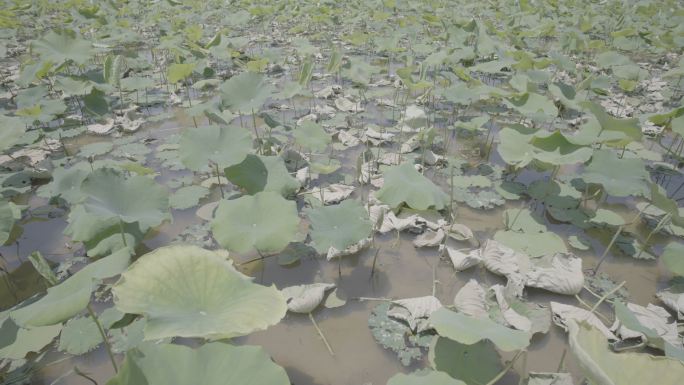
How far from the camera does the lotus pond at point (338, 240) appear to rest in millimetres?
1654

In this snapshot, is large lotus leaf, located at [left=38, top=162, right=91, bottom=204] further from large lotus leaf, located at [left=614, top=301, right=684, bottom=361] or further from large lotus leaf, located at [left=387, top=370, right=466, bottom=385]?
large lotus leaf, located at [left=614, top=301, right=684, bottom=361]

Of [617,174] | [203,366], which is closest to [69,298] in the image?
[203,366]

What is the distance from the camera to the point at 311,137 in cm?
370

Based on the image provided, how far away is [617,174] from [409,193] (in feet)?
5.21

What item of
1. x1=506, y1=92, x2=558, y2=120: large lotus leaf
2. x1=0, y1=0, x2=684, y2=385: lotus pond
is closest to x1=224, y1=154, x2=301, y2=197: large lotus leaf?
x1=0, y1=0, x2=684, y2=385: lotus pond

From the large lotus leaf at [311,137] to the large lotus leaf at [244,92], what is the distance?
0.47m

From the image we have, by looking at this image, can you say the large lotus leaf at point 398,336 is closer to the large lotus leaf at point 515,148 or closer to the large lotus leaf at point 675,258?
the large lotus leaf at point 675,258

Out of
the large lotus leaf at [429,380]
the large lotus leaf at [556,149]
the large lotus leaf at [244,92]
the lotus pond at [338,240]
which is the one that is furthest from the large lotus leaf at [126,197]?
the large lotus leaf at [556,149]

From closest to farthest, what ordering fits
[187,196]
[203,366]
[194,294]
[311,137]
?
1. [203,366]
2. [194,294]
3. [187,196]
4. [311,137]

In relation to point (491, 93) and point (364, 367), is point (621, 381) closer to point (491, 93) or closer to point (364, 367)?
point (364, 367)

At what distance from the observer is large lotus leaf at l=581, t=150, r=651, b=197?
9.55 ft

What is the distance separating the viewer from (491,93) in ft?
13.4

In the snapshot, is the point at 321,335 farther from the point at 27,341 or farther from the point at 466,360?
the point at 27,341

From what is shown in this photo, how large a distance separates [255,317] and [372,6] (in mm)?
10117
